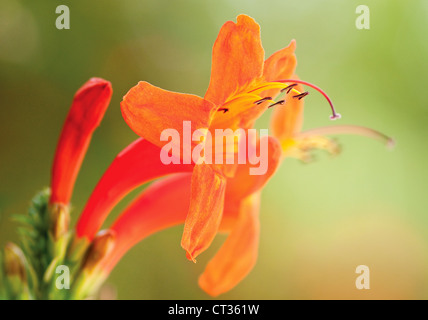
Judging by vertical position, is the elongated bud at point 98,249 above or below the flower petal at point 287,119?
below

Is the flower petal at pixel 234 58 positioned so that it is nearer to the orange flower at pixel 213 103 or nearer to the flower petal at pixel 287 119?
the orange flower at pixel 213 103

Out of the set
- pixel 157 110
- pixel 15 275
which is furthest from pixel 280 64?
pixel 15 275

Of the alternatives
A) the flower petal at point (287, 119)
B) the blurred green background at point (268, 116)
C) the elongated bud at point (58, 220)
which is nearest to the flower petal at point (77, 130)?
the elongated bud at point (58, 220)

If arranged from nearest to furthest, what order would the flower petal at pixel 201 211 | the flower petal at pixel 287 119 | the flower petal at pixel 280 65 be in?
the flower petal at pixel 201 211
the flower petal at pixel 280 65
the flower petal at pixel 287 119

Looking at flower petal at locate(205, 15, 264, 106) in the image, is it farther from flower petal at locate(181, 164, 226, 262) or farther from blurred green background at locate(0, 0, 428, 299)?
blurred green background at locate(0, 0, 428, 299)

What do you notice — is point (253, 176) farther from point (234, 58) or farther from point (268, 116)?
point (268, 116)
